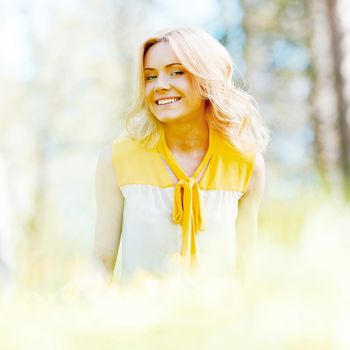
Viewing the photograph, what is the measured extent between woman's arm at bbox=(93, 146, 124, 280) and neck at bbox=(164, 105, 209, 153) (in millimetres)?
225

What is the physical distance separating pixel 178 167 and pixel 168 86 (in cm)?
28

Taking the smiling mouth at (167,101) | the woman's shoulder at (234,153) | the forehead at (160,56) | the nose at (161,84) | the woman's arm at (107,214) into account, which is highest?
the forehead at (160,56)

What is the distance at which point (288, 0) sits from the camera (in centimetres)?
1314

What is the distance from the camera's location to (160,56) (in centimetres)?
229

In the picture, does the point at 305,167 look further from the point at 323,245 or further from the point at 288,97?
the point at 323,245

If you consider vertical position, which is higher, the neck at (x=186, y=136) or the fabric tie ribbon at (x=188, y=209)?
the neck at (x=186, y=136)

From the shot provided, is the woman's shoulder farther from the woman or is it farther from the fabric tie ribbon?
the fabric tie ribbon

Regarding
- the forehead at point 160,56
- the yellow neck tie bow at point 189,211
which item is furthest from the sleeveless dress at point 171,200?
the forehead at point 160,56

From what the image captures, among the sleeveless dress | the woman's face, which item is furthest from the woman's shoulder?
the woman's face

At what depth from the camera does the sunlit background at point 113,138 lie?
1.76 feet

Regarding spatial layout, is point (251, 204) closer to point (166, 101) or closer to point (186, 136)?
point (186, 136)

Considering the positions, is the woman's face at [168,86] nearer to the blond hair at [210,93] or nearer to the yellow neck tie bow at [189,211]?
the blond hair at [210,93]

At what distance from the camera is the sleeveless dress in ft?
7.20

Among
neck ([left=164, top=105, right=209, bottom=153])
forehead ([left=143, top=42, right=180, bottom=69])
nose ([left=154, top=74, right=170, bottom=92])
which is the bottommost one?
neck ([left=164, top=105, right=209, bottom=153])
